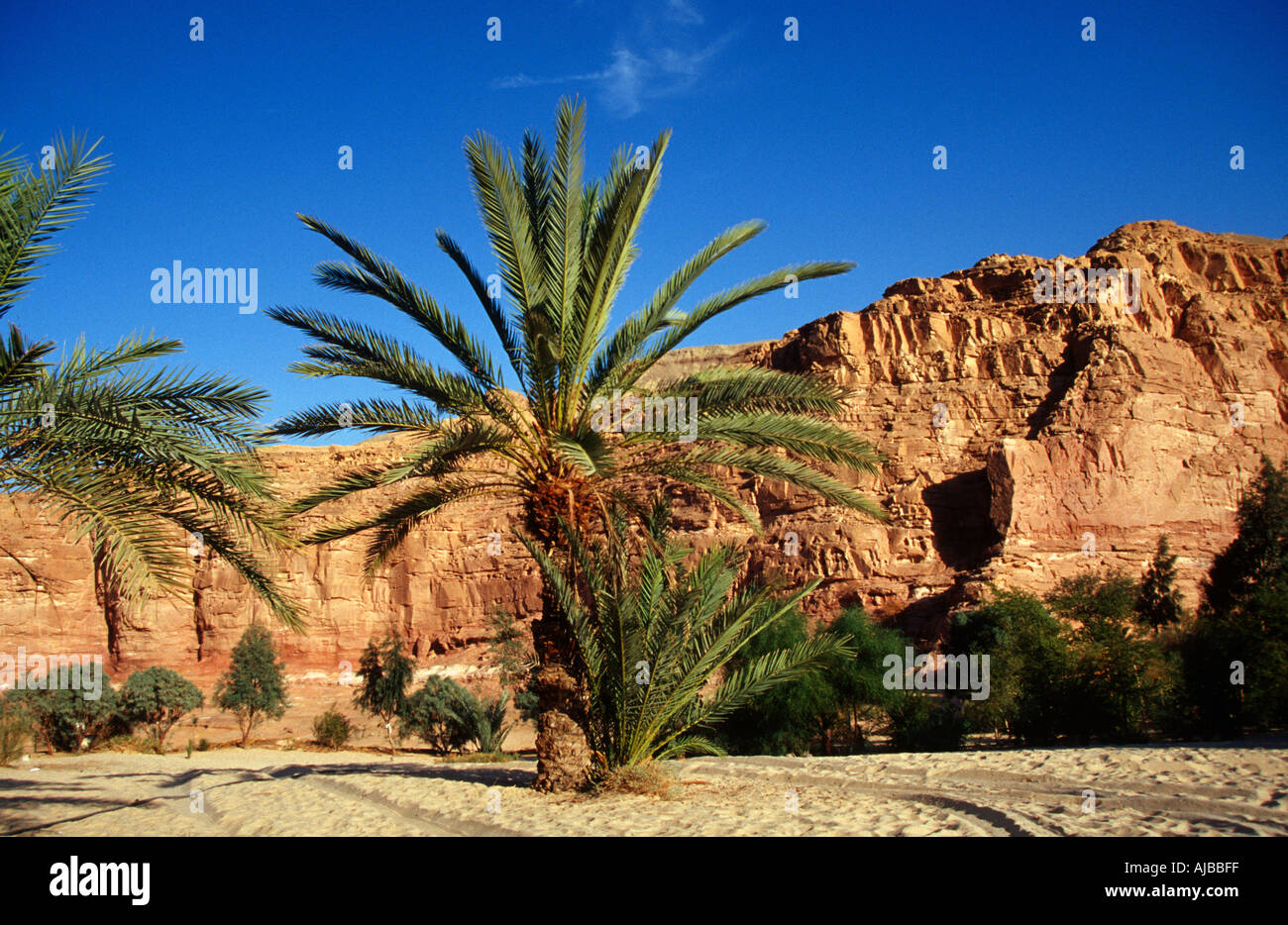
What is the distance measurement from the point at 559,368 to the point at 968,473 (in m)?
34.9

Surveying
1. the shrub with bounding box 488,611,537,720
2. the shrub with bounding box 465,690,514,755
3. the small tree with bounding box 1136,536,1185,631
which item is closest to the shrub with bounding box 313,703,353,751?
the shrub with bounding box 465,690,514,755

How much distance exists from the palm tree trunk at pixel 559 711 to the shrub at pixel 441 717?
14.3 meters

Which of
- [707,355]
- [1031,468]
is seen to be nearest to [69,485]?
[1031,468]

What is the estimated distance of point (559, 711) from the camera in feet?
33.0

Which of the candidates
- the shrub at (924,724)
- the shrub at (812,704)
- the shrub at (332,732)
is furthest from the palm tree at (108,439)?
the shrub at (332,732)

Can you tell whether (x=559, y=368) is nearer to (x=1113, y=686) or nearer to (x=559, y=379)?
(x=559, y=379)

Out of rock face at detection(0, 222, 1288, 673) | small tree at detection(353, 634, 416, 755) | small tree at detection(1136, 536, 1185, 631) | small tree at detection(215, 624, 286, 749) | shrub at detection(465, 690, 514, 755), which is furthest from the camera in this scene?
rock face at detection(0, 222, 1288, 673)

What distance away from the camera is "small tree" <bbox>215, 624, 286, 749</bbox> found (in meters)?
28.4

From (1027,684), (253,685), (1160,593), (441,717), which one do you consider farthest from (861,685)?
(253,685)

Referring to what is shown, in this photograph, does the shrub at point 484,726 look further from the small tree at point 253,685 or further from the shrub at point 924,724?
the shrub at point 924,724

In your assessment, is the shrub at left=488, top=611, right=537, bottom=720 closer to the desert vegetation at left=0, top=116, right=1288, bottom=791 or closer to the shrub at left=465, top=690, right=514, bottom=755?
the shrub at left=465, top=690, right=514, bottom=755

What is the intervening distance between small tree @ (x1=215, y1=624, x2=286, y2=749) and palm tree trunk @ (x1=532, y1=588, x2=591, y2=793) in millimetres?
21305
